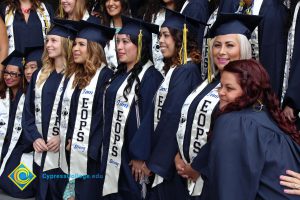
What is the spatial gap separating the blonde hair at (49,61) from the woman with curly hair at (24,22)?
3.06 ft

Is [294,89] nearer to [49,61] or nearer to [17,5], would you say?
[49,61]

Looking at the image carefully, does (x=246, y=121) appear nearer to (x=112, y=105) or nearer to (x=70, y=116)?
(x=112, y=105)

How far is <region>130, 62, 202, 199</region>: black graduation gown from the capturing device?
3.96m

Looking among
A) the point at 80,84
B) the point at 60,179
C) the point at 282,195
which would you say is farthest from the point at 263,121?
the point at 60,179

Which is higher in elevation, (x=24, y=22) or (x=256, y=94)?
(x=24, y=22)

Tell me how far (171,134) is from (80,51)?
4.69ft

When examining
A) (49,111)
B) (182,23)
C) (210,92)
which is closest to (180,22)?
(182,23)

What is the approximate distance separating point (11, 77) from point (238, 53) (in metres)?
2.95

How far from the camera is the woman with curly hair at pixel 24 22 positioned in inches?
241

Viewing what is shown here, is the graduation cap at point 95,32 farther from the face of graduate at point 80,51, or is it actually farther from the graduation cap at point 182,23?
the graduation cap at point 182,23

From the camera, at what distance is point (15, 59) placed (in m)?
5.76

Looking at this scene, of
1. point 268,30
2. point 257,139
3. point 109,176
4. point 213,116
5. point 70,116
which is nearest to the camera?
point 257,139

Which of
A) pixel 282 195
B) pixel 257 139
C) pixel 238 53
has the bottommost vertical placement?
pixel 282 195

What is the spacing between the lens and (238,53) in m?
3.65
